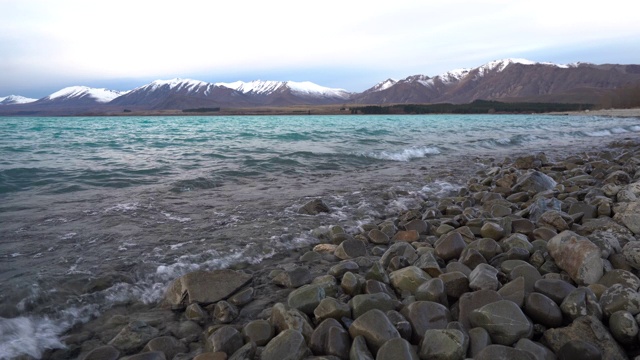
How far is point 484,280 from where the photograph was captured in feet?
12.5

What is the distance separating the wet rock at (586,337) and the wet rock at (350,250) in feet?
8.72

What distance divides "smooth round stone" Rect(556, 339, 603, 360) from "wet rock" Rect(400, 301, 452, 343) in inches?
33.1

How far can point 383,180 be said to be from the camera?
11617mm

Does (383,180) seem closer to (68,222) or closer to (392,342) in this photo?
(68,222)

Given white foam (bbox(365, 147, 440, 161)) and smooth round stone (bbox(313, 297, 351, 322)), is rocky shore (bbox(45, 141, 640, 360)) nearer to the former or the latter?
smooth round stone (bbox(313, 297, 351, 322))

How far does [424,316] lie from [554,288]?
124cm

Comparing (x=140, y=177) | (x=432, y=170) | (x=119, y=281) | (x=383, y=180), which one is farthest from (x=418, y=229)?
(x=140, y=177)

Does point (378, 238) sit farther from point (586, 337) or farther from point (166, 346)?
point (166, 346)

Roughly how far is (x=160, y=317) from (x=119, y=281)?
3.53 ft

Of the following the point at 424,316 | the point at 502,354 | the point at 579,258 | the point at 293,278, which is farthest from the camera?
the point at 293,278

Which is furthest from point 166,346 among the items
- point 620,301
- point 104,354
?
point 620,301

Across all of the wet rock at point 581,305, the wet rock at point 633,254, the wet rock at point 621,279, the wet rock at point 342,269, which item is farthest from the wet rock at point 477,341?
the wet rock at point 633,254

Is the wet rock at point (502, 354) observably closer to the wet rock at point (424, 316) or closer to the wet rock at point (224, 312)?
the wet rock at point (424, 316)

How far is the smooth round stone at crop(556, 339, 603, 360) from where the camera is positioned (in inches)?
110
